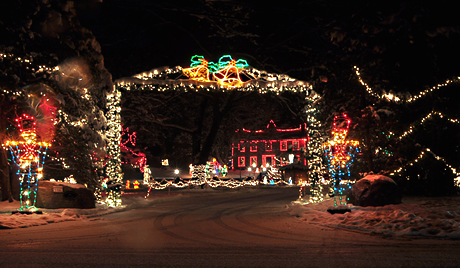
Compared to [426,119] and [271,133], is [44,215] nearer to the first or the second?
[426,119]

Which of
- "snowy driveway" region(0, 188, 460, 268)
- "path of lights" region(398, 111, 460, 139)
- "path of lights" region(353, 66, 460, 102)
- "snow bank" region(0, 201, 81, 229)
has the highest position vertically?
"path of lights" region(353, 66, 460, 102)

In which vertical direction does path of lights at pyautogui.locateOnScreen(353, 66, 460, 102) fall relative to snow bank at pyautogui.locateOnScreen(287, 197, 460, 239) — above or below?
above

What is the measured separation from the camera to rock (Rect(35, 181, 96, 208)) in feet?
47.3

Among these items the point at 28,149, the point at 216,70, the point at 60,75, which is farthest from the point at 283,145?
the point at 28,149

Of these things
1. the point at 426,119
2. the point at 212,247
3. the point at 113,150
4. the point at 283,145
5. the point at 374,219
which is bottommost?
the point at 212,247

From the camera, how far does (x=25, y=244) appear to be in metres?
8.07

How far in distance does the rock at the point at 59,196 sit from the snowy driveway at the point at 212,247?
3.26 m

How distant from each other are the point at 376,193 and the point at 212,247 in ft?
24.6

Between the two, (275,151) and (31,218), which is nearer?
(31,218)

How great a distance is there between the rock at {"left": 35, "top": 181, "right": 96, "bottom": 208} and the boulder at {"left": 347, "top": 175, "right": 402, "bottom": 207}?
32.9ft

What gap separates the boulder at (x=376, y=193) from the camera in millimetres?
13125

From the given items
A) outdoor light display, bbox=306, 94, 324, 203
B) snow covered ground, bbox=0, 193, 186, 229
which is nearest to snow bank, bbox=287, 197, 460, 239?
outdoor light display, bbox=306, 94, 324, 203

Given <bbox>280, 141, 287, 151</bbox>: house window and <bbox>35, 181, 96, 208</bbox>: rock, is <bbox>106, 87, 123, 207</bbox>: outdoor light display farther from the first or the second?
<bbox>280, 141, 287, 151</bbox>: house window

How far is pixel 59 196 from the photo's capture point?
1445 cm
